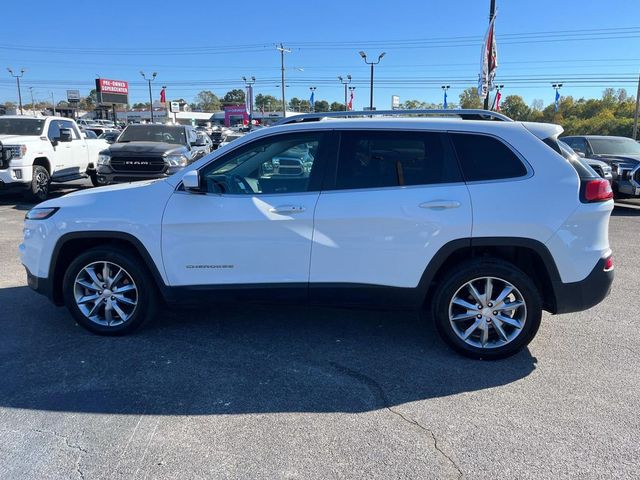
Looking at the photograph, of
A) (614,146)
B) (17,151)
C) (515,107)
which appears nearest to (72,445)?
(17,151)

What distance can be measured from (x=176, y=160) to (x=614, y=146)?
35.5 feet

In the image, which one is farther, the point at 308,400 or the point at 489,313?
the point at 489,313

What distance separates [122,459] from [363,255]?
2076 millimetres

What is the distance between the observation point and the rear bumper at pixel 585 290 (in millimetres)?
3768

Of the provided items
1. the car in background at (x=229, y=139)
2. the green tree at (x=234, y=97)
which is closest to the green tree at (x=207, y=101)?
the green tree at (x=234, y=97)

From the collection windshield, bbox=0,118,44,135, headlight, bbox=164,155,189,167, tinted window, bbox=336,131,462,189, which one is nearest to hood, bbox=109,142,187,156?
headlight, bbox=164,155,189,167

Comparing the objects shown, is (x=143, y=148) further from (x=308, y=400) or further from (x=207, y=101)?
(x=207, y=101)

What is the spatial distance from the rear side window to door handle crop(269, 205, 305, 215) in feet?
4.16

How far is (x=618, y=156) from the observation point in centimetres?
1219

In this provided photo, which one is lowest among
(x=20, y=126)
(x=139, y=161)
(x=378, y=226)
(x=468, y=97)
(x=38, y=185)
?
(x=38, y=185)

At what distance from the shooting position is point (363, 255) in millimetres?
3855

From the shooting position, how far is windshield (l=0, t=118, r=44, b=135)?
1184 centimetres

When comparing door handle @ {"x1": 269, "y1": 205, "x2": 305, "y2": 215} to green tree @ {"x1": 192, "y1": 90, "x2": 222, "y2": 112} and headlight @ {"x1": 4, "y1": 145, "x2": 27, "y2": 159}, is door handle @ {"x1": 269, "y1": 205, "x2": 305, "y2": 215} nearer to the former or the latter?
headlight @ {"x1": 4, "y1": 145, "x2": 27, "y2": 159}

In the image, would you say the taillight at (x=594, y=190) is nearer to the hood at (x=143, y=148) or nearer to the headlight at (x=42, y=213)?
the headlight at (x=42, y=213)
